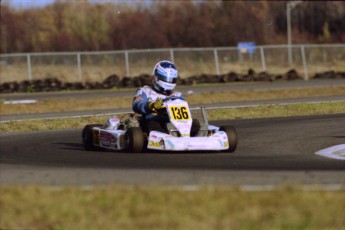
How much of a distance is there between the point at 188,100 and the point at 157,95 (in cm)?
1203

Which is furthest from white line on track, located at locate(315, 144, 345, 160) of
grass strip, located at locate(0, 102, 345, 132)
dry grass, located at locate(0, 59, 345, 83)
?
dry grass, located at locate(0, 59, 345, 83)

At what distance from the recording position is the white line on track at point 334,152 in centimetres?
1025

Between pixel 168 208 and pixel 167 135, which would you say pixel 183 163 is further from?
pixel 168 208

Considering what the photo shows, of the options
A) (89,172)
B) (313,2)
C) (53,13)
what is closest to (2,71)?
(53,13)

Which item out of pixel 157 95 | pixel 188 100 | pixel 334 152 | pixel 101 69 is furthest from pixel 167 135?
pixel 101 69

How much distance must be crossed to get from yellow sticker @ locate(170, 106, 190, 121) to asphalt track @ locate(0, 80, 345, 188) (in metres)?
0.50

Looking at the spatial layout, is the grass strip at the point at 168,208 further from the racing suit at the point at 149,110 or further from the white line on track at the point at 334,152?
the racing suit at the point at 149,110

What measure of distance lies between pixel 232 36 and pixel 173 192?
5203 cm

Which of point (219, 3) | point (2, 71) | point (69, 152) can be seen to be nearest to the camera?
point (69, 152)

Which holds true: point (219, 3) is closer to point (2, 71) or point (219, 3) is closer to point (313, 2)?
point (313, 2)

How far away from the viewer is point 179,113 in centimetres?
1070

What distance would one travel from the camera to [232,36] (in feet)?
191

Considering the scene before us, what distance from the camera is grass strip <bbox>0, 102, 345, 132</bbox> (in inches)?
612

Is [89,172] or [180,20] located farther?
[180,20]
